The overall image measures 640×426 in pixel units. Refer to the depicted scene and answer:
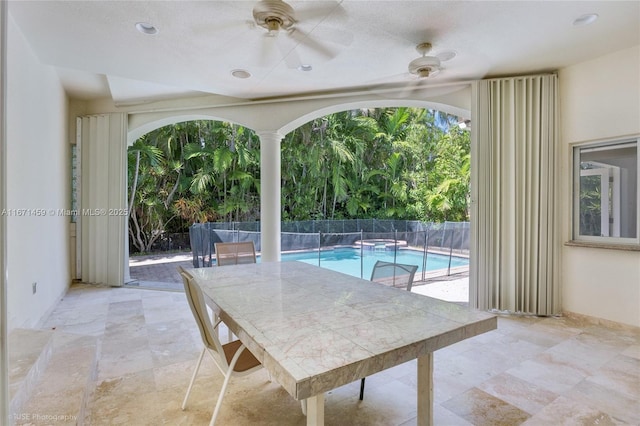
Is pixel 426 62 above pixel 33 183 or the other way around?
above

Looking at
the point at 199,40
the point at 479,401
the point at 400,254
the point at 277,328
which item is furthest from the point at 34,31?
the point at 400,254

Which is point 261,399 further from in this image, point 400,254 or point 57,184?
point 400,254

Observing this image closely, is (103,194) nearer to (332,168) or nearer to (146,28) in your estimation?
(146,28)

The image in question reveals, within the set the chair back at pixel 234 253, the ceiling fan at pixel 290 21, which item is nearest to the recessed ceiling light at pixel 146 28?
the ceiling fan at pixel 290 21

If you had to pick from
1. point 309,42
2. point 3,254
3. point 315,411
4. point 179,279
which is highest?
point 309,42

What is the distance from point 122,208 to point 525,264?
208 inches

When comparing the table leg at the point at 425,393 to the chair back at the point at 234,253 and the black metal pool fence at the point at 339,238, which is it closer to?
the chair back at the point at 234,253

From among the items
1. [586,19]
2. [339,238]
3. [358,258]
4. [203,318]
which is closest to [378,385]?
[203,318]

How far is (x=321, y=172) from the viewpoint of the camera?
31.3ft

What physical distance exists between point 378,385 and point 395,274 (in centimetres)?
75

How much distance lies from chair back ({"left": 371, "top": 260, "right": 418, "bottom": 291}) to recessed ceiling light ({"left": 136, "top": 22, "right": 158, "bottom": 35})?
2.55 m

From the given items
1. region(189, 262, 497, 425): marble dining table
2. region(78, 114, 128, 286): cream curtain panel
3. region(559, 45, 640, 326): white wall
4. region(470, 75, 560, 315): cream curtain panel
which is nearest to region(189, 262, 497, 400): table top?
region(189, 262, 497, 425): marble dining table

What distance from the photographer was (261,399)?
2055 millimetres

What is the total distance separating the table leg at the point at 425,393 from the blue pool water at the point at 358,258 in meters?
4.35
